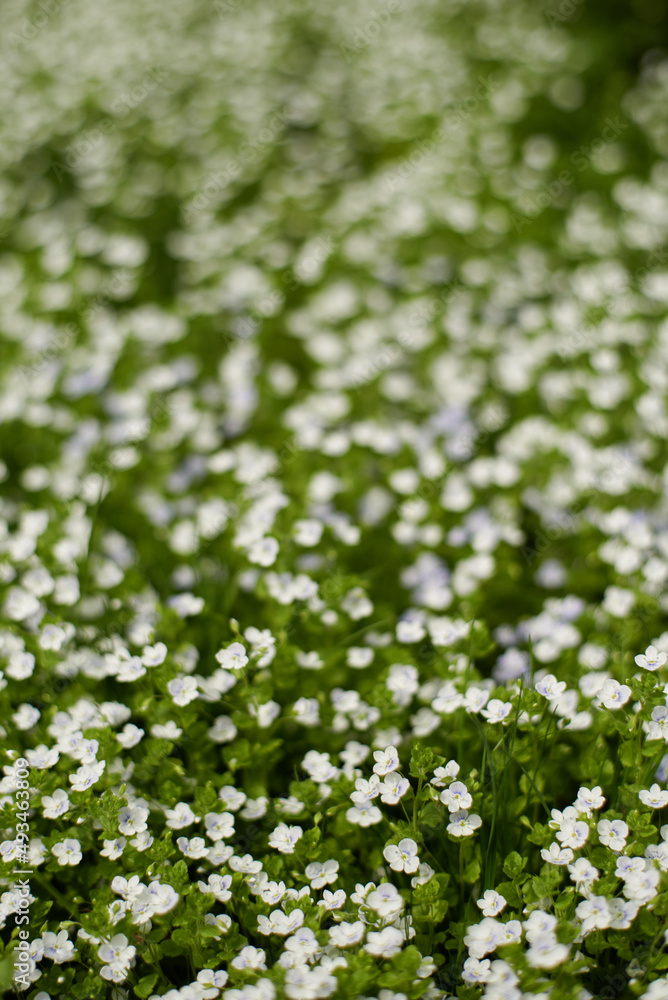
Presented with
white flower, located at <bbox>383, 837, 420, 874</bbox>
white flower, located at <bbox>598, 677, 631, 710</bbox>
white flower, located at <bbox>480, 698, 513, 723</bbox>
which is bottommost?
white flower, located at <bbox>383, 837, 420, 874</bbox>

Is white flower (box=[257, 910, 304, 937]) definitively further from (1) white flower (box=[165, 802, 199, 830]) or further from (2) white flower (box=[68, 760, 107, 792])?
(2) white flower (box=[68, 760, 107, 792])

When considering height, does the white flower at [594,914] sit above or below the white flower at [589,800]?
below

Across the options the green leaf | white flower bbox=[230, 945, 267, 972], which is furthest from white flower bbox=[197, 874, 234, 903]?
the green leaf

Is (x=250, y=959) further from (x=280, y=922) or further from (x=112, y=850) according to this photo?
(x=112, y=850)

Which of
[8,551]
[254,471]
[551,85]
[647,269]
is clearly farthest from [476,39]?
[8,551]

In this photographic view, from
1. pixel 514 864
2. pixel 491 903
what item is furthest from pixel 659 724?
pixel 491 903

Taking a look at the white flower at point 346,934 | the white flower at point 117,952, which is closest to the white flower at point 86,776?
the white flower at point 117,952

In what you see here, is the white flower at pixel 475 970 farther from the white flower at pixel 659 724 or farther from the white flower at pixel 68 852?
the white flower at pixel 68 852
